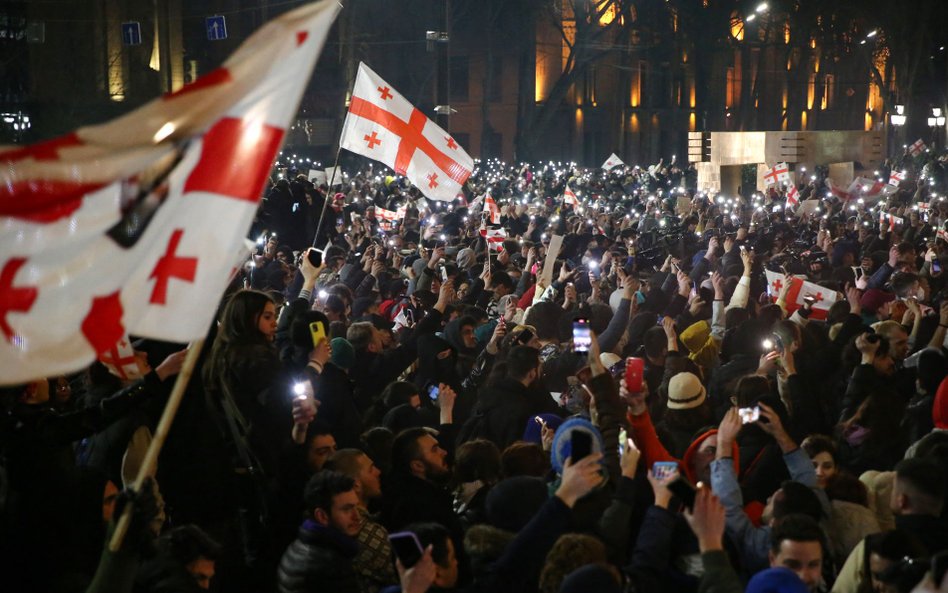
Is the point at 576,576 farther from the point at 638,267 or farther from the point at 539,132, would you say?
the point at 539,132

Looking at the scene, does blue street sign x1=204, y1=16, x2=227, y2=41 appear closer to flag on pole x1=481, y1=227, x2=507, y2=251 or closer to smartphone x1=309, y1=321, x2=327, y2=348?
flag on pole x1=481, y1=227, x2=507, y2=251

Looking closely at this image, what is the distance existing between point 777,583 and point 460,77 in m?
64.4

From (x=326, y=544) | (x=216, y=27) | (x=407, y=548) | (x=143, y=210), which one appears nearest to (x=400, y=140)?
(x=326, y=544)

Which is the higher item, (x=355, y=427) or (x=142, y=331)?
(x=142, y=331)

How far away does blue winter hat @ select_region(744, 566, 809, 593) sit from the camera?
13.6 ft

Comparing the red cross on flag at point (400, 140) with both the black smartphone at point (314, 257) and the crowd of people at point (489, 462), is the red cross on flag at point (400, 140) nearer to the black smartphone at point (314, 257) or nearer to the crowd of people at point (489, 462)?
→ the crowd of people at point (489, 462)

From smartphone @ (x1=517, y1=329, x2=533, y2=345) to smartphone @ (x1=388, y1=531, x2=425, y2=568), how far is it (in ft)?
14.8

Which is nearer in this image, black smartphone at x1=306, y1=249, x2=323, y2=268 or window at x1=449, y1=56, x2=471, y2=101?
black smartphone at x1=306, y1=249, x2=323, y2=268

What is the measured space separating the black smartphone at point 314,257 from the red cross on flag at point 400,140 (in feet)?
9.67

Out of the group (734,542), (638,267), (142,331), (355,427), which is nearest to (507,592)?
(734,542)

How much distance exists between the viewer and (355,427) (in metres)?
7.23

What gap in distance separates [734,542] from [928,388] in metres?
3.27

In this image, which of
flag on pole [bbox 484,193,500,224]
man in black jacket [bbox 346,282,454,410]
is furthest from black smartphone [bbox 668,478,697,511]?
flag on pole [bbox 484,193,500,224]

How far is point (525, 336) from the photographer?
8.79 meters
